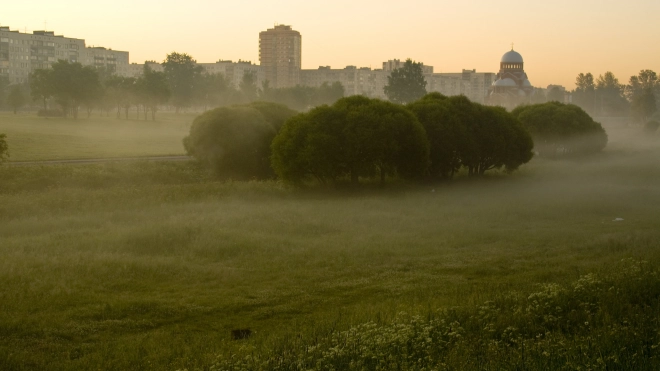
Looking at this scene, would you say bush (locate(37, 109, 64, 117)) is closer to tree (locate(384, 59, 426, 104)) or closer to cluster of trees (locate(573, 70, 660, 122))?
tree (locate(384, 59, 426, 104))

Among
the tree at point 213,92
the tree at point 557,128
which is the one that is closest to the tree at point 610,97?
the tree at point 213,92

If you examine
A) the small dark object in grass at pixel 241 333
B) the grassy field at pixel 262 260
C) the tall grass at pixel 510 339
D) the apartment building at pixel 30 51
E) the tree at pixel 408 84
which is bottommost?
the small dark object in grass at pixel 241 333

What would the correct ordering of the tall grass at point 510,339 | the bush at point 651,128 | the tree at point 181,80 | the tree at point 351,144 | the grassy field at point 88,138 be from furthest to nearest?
the tree at point 181,80 → the bush at point 651,128 → the grassy field at point 88,138 → the tree at point 351,144 → the tall grass at point 510,339

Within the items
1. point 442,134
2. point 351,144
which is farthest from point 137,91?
point 351,144

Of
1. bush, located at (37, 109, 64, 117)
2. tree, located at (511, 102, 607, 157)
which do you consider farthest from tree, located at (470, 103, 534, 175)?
bush, located at (37, 109, 64, 117)

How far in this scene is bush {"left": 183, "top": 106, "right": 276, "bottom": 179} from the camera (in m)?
42.0

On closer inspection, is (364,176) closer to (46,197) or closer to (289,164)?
(289,164)

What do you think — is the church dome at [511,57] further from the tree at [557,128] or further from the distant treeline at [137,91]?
the tree at [557,128]

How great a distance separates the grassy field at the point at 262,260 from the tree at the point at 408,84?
275 ft

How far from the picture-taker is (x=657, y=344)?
31.7 feet

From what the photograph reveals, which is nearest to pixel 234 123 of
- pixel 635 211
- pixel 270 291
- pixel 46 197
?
pixel 46 197

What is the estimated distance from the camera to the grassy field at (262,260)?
12.4m

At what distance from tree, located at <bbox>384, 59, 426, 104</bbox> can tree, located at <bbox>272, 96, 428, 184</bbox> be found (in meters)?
82.1

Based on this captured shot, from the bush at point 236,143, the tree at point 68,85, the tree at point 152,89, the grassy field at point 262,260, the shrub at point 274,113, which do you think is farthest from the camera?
the tree at point 152,89
